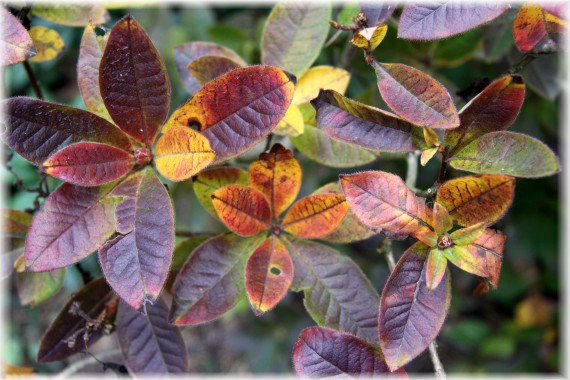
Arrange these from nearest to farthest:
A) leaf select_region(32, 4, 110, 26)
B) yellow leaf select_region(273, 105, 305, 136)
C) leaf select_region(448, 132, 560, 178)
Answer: leaf select_region(448, 132, 560, 178), yellow leaf select_region(273, 105, 305, 136), leaf select_region(32, 4, 110, 26)

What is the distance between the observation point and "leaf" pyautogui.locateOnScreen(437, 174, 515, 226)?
2.27 ft

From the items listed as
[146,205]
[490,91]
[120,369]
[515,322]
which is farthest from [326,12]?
[515,322]

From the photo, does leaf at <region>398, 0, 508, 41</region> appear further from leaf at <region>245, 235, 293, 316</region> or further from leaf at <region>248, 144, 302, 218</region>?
leaf at <region>245, 235, 293, 316</region>

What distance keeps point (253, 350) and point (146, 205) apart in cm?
147

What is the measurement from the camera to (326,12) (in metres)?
0.98

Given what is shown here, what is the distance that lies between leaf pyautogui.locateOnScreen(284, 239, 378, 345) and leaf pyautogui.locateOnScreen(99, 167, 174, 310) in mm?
234

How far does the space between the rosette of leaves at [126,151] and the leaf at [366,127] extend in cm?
7

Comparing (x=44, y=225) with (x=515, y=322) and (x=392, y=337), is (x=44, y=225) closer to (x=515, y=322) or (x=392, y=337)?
(x=392, y=337)

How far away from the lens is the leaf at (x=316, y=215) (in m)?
0.82

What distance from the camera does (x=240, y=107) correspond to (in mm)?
765

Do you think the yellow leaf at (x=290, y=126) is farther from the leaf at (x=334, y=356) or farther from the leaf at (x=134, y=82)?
the leaf at (x=334, y=356)

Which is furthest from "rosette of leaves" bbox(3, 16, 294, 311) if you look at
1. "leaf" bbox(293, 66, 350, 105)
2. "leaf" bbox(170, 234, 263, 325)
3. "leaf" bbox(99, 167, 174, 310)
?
"leaf" bbox(293, 66, 350, 105)

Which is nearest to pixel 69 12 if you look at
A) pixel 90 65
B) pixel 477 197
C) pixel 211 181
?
pixel 90 65

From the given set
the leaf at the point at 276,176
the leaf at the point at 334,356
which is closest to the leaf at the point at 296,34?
the leaf at the point at 276,176
